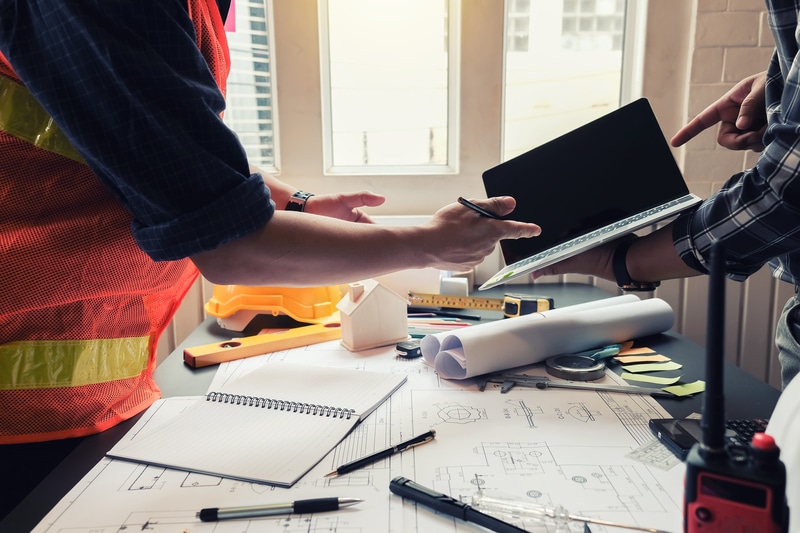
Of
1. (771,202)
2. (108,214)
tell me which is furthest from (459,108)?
(108,214)

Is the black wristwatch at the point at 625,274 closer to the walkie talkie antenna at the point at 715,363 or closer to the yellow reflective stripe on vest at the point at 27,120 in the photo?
the walkie talkie antenna at the point at 715,363

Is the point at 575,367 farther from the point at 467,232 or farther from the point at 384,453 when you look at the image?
the point at 384,453

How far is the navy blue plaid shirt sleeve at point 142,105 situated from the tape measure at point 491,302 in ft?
2.39

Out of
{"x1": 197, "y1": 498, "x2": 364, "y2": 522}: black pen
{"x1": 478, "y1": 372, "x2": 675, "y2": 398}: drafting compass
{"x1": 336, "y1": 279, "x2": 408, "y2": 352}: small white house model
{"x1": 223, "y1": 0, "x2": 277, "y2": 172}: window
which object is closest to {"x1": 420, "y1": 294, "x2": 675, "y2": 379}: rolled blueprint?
{"x1": 478, "y1": 372, "x2": 675, "y2": 398}: drafting compass

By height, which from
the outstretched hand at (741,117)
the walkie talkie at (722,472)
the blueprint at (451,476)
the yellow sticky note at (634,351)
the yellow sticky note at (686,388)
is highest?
the outstretched hand at (741,117)

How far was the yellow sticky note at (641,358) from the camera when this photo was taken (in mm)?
997

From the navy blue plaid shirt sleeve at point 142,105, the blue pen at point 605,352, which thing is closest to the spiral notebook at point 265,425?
the navy blue plaid shirt sleeve at point 142,105

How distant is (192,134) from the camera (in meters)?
0.68

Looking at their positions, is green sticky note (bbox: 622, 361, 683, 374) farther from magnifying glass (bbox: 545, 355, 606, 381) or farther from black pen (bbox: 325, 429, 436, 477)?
black pen (bbox: 325, 429, 436, 477)

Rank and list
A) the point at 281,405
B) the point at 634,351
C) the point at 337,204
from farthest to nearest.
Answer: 1. the point at 337,204
2. the point at 634,351
3. the point at 281,405

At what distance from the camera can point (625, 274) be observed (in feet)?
3.36

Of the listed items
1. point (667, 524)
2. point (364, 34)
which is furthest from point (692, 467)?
point (364, 34)

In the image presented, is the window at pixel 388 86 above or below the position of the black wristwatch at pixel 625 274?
above

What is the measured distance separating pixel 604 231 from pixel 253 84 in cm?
124
